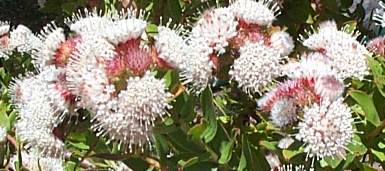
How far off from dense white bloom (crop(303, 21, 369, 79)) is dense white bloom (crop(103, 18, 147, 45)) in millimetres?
289

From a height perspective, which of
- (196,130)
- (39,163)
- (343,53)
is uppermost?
(343,53)

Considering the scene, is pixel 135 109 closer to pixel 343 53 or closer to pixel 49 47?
pixel 49 47

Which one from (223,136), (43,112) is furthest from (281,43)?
(43,112)

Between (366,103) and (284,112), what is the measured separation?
16 cm

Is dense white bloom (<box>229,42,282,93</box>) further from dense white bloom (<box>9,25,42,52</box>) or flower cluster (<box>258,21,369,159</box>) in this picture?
dense white bloom (<box>9,25,42,52</box>)

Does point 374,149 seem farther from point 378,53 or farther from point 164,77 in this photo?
point 164,77

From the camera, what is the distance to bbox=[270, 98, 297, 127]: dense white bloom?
139 centimetres

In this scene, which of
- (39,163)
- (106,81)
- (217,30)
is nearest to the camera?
(106,81)

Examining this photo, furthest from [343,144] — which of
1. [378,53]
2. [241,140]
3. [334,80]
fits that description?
Result: [378,53]

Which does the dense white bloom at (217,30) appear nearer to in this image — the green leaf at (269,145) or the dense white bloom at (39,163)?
the green leaf at (269,145)

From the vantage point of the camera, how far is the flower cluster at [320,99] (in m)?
1.36

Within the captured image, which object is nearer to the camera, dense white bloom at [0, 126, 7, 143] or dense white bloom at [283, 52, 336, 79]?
dense white bloom at [283, 52, 336, 79]

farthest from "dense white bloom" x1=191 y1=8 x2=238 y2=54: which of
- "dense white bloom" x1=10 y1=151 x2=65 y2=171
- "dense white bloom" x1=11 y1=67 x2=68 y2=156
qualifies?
"dense white bloom" x1=10 y1=151 x2=65 y2=171

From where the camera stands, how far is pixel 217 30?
56.7 inches
